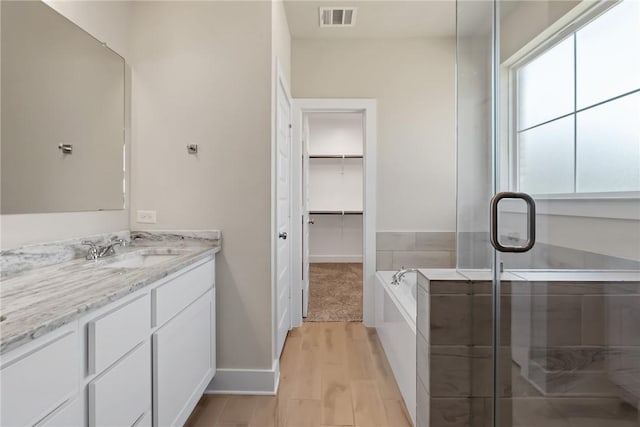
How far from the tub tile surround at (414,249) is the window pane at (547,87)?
2.21 metres

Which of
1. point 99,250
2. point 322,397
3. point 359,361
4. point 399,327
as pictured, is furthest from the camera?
point 359,361

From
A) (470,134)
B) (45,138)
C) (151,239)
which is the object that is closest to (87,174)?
(45,138)

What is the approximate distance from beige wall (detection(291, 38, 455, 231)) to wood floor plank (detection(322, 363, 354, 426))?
147 cm

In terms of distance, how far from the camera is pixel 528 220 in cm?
120

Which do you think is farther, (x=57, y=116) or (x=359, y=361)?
(x=359, y=361)

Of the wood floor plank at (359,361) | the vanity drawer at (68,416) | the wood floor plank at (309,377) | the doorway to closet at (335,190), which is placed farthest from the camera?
the doorway to closet at (335,190)

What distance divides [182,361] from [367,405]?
110cm

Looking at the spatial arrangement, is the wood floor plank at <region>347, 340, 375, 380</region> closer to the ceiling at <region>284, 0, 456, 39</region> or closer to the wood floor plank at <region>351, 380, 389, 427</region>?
the wood floor plank at <region>351, 380, 389, 427</region>

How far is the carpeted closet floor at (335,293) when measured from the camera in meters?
3.58

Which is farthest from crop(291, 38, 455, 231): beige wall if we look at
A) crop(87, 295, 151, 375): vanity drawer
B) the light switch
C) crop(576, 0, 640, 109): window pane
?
crop(87, 295, 151, 375): vanity drawer

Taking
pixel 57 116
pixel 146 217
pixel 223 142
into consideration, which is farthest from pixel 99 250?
pixel 223 142

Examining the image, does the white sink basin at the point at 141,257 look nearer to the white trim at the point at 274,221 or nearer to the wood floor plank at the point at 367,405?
the white trim at the point at 274,221

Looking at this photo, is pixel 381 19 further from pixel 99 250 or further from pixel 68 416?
pixel 68 416

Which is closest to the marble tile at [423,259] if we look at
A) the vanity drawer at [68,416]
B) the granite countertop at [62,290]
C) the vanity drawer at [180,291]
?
the vanity drawer at [180,291]
